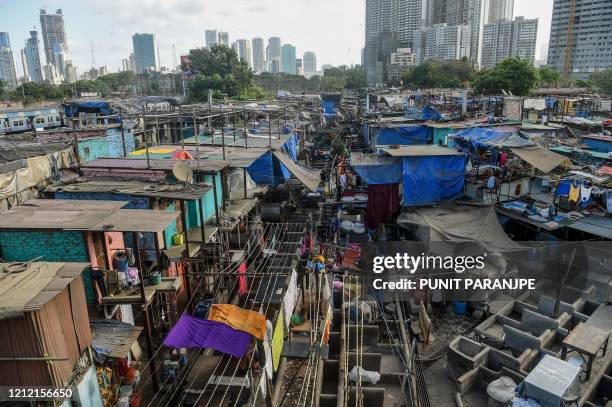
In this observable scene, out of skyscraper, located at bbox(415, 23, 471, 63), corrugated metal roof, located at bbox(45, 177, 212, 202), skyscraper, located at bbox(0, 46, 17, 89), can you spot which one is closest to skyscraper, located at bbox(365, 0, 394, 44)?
skyscraper, located at bbox(415, 23, 471, 63)

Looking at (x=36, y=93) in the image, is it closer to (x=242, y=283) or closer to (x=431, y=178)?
(x=242, y=283)

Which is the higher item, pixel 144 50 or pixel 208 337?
pixel 144 50

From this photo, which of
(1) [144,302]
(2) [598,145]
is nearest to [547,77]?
(2) [598,145]

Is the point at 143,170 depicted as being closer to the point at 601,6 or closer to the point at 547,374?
the point at 547,374

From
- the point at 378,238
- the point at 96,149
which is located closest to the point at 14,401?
the point at 378,238

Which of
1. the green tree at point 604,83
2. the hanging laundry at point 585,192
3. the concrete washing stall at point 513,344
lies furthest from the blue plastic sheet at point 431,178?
the green tree at point 604,83

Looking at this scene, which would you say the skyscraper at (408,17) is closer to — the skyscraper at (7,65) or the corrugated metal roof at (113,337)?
the corrugated metal roof at (113,337)

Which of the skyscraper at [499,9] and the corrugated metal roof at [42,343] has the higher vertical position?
the skyscraper at [499,9]
